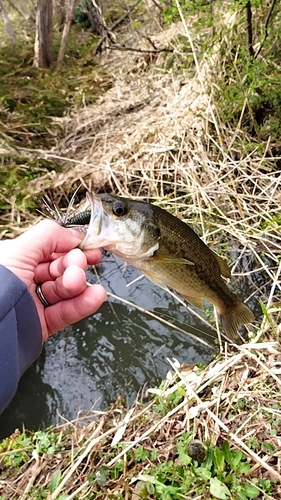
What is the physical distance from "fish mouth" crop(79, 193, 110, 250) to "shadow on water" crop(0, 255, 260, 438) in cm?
189

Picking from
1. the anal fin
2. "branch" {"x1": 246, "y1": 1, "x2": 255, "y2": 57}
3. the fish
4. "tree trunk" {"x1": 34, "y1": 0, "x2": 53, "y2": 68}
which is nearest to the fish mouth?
the fish

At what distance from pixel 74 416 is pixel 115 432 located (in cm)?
70

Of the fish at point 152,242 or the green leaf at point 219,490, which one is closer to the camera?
the fish at point 152,242

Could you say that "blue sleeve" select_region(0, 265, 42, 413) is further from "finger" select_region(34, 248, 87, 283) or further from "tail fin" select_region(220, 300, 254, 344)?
"tail fin" select_region(220, 300, 254, 344)

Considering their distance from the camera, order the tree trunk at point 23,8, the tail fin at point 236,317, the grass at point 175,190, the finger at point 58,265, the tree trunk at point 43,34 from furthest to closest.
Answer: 1. the tree trunk at point 23,8
2. the tree trunk at point 43,34
3. the tail fin at point 236,317
4. the grass at point 175,190
5. the finger at point 58,265

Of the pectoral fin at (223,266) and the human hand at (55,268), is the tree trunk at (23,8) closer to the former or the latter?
the pectoral fin at (223,266)

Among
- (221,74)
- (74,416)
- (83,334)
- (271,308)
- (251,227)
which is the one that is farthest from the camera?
(221,74)

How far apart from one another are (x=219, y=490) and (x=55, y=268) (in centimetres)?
123

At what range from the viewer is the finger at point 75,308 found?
198cm

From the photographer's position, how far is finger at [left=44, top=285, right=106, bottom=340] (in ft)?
6.50

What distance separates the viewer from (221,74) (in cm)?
482

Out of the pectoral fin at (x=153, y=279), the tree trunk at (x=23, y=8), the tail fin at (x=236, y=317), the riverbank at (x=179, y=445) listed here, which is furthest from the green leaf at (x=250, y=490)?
the tree trunk at (x=23, y=8)

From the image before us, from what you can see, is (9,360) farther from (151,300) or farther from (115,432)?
(151,300)

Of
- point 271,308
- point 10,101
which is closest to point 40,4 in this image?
point 10,101
